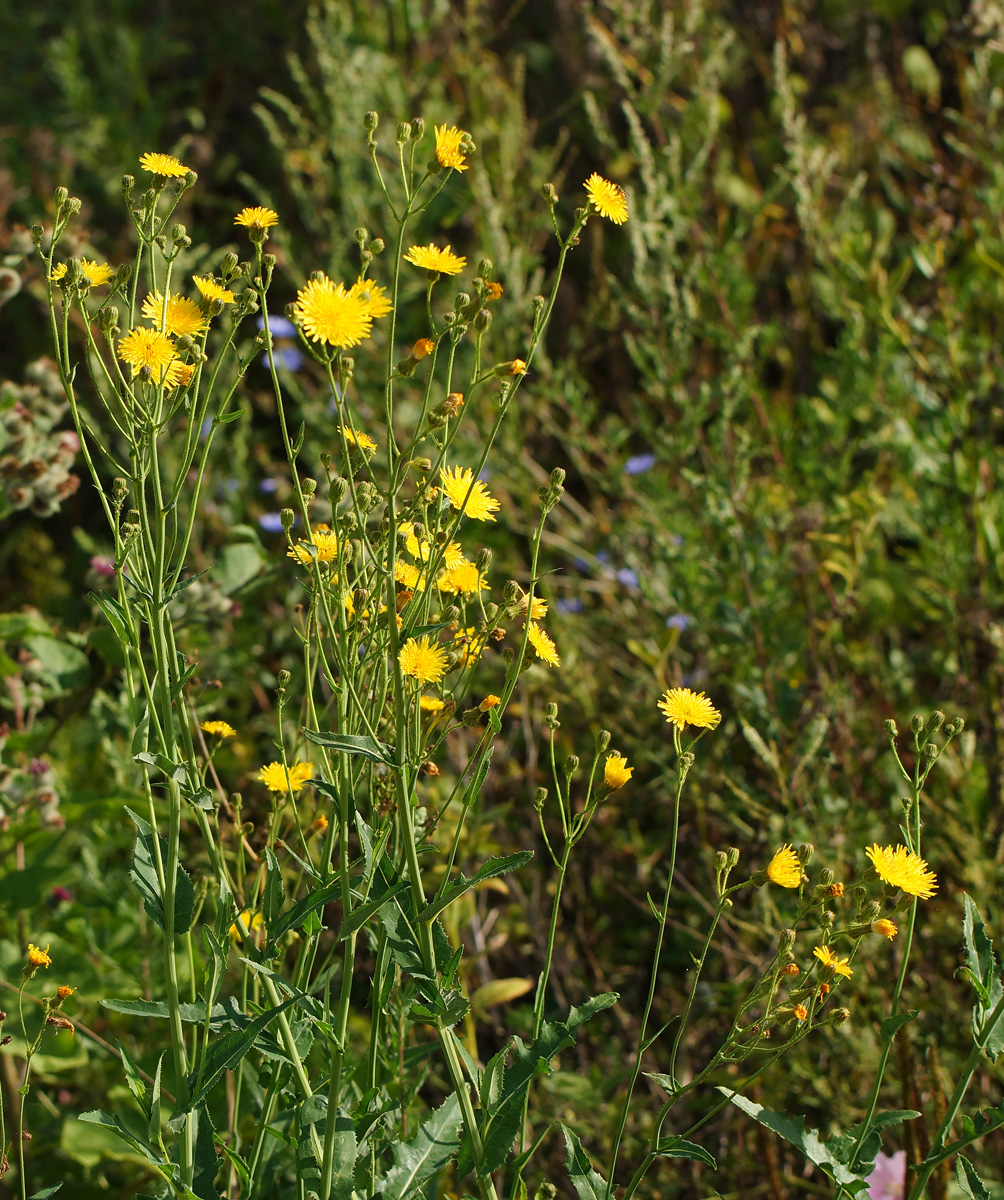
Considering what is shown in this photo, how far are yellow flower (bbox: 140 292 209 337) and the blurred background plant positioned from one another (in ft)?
1.67

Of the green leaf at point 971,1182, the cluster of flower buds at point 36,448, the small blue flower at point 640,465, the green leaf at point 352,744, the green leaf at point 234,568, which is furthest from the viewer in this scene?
the small blue flower at point 640,465

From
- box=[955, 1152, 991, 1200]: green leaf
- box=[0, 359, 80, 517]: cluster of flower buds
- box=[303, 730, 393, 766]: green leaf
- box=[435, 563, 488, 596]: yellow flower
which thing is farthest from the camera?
box=[0, 359, 80, 517]: cluster of flower buds

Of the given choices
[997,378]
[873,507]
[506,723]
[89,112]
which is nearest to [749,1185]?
[506,723]

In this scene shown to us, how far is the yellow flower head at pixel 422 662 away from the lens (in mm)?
1120

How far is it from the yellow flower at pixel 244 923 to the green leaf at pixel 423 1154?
24 centimetres

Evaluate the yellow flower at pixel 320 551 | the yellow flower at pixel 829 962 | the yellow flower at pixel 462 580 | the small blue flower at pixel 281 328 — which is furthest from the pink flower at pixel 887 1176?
the small blue flower at pixel 281 328

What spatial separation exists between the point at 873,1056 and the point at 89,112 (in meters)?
3.34

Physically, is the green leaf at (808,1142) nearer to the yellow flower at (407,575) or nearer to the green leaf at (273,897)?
the green leaf at (273,897)

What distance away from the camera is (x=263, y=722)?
2428 millimetres

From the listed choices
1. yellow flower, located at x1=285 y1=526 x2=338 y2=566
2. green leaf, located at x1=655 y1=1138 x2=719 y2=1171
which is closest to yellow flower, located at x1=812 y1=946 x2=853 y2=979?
green leaf, located at x1=655 y1=1138 x2=719 y2=1171

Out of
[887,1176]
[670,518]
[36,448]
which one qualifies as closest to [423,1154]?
[887,1176]

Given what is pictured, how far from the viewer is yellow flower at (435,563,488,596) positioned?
1.18m

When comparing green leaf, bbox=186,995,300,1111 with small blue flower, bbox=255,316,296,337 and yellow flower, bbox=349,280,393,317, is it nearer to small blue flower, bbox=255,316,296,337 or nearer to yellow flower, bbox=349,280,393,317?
yellow flower, bbox=349,280,393,317

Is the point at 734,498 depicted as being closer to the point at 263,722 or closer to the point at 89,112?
the point at 263,722
